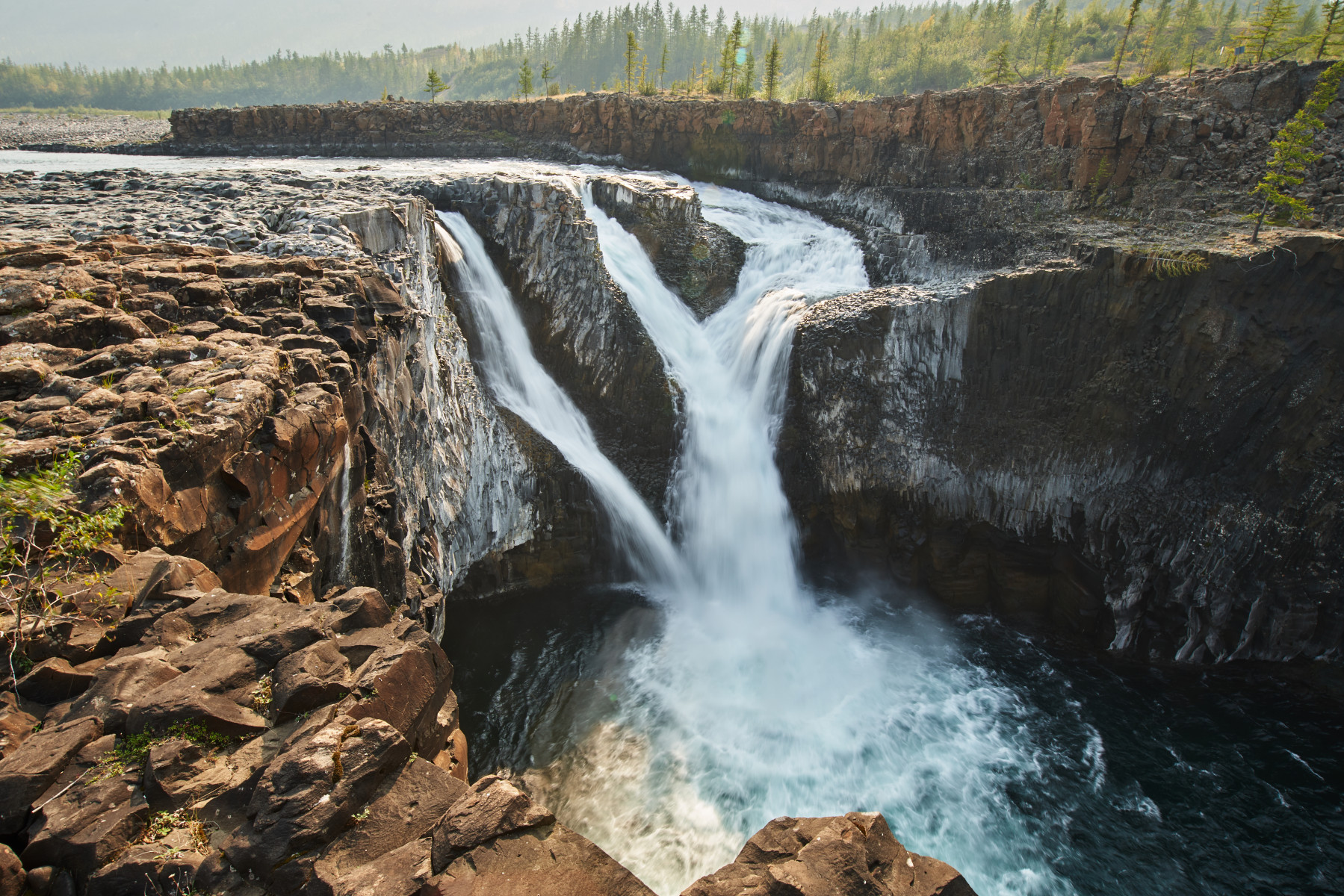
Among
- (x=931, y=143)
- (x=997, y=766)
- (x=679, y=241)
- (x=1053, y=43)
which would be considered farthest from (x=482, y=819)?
(x=1053, y=43)

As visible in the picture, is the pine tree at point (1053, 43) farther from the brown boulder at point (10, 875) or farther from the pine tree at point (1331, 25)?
the brown boulder at point (10, 875)

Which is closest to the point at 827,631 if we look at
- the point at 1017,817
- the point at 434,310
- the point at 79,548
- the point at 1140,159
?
the point at 1017,817

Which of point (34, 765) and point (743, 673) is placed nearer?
point (34, 765)

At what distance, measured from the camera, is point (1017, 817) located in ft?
38.4

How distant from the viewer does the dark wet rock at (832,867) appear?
4145 millimetres

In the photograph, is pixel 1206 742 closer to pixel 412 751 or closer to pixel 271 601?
pixel 412 751

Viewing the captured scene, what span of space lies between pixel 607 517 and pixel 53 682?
43.0 feet

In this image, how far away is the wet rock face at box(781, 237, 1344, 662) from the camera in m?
14.4

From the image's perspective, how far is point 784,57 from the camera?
115 meters

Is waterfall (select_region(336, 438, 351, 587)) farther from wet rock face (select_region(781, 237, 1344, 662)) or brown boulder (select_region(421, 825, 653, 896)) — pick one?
wet rock face (select_region(781, 237, 1344, 662))

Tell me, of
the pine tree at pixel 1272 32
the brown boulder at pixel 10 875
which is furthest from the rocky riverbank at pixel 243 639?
the pine tree at pixel 1272 32

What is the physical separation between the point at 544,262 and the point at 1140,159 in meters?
19.1

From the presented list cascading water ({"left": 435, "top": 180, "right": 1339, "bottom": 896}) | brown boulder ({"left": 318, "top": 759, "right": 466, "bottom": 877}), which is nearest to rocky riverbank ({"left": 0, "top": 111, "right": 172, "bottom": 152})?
cascading water ({"left": 435, "top": 180, "right": 1339, "bottom": 896})

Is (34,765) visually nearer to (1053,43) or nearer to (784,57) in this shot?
(1053,43)
